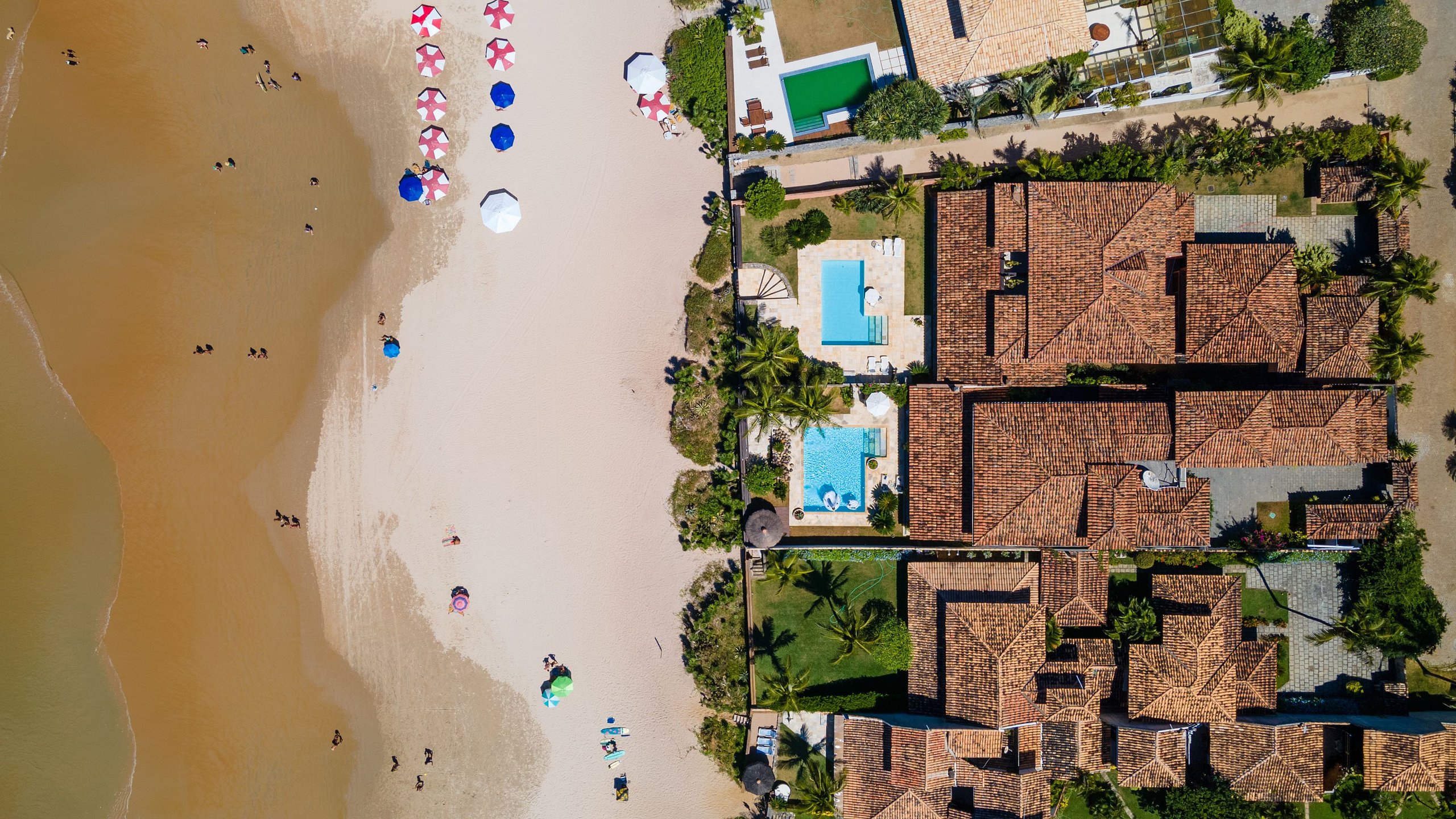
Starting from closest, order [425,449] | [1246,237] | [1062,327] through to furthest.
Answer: [1062,327], [1246,237], [425,449]

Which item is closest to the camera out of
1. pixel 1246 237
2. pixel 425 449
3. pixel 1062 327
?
pixel 1062 327

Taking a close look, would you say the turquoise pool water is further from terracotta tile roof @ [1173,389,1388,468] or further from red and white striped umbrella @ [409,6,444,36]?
red and white striped umbrella @ [409,6,444,36]

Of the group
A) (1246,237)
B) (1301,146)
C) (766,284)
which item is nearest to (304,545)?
(766,284)

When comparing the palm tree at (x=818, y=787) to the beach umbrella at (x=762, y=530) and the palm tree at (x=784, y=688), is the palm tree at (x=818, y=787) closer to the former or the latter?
the palm tree at (x=784, y=688)

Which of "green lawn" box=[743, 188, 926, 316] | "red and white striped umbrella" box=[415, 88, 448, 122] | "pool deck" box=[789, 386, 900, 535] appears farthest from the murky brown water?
"pool deck" box=[789, 386, 900, 535]

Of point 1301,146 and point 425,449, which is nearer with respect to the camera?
point 1301,146

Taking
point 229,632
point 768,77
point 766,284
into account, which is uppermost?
point 768,77

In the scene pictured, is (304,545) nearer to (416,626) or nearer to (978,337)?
(416,626)
